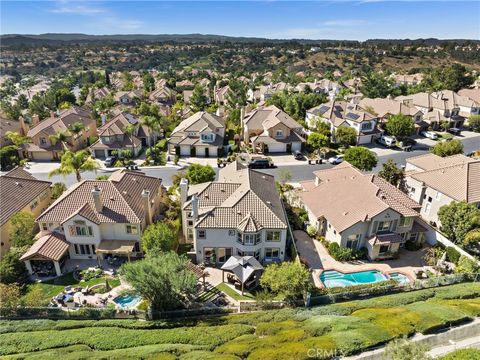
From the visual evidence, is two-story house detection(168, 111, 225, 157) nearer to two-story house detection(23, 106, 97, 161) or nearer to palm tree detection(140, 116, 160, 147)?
palm tree detection(140, 116, 160, 147)

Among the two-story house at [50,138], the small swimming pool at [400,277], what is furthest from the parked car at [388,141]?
the two-story house at [50,138]

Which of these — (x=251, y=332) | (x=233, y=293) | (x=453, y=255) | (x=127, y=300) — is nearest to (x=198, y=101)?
(x=127, y=300)

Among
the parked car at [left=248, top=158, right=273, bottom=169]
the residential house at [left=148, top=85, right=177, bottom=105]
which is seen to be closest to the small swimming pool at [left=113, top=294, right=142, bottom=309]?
the parked car at [left=248, top=158, right=273, bottom=169]

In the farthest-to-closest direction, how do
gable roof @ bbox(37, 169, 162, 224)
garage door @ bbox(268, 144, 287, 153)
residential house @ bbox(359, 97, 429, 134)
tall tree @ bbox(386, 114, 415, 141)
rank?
residential house @ bbox(359, 97, 429, 134)
tall tree @ bbox(386, 114, 415, 141)
garage door @ bbox(268, 144, 287, 153)
gable roof @ bbox(37, 169, 162, 224)

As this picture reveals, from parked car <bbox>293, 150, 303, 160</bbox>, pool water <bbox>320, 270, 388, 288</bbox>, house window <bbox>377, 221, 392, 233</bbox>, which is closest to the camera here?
pool water <bbox>320, 270, 388, 288</bbox>

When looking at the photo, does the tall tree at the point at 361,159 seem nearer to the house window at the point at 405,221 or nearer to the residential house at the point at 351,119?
the house window at the point at 405,221

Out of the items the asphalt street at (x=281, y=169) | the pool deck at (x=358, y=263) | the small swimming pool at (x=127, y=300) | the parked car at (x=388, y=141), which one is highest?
the parked car at (x=388, y=141)
